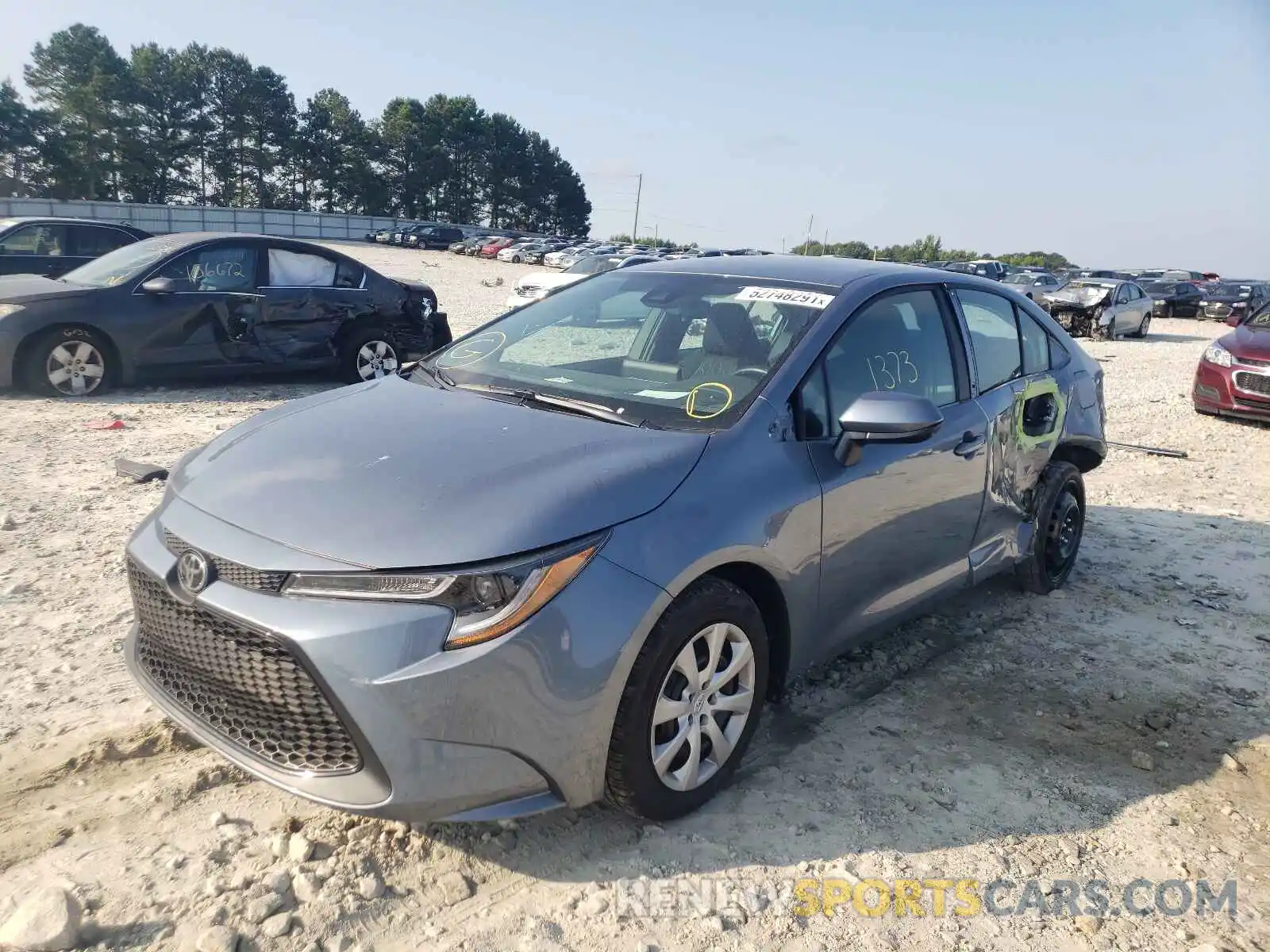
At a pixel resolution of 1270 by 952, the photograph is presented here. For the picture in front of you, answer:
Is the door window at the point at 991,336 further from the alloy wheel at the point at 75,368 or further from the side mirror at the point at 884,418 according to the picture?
the alloy wheel at the point at 75,368

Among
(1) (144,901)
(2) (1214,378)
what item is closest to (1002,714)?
→ (1) (144,901)

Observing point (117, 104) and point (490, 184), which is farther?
point (490, 184)

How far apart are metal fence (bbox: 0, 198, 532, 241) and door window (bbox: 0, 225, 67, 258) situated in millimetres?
27211

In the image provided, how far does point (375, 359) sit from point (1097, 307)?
18069 millimetres

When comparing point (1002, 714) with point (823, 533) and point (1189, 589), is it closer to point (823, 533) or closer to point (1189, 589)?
point (823, 533)

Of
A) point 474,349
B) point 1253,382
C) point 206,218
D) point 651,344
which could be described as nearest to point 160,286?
point 474,349

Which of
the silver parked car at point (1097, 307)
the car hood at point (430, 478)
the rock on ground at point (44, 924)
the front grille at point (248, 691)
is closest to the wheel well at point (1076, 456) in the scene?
the car hood at point (430, 478)

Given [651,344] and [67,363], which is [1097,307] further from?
[651,344]

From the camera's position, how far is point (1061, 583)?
5.21 metres

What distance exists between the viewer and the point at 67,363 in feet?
27.5

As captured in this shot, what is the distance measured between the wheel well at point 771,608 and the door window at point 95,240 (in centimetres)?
1163

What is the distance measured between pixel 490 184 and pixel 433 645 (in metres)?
97.8

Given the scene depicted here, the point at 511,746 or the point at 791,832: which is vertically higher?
the point at 511,746

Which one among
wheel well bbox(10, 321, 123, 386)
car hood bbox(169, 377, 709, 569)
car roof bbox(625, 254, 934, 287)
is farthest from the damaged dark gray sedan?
car hood bbox(169, 377, 709, 569)
